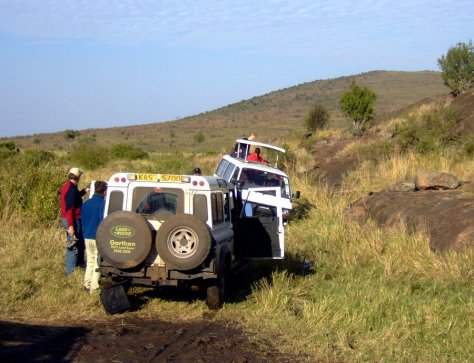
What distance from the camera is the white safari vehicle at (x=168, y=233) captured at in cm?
856

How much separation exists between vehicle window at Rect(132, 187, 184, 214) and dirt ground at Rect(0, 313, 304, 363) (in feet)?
4.96

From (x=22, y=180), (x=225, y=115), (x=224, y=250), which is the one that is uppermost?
(x=225, y=115)

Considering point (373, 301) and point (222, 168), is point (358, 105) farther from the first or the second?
point (373, 301)

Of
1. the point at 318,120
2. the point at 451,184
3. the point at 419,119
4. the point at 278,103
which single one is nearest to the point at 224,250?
the point at 451,184

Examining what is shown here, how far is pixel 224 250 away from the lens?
Answer: 9312mm

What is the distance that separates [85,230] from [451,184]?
29.3 ft

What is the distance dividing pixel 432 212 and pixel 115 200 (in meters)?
6.73

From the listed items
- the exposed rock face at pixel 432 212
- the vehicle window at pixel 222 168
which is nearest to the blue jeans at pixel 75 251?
the exposed rock face at pixel 432 212

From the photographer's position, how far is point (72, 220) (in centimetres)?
1099

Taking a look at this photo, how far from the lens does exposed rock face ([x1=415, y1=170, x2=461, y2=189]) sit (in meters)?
15.9

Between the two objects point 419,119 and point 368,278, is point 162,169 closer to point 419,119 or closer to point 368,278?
point 419,119

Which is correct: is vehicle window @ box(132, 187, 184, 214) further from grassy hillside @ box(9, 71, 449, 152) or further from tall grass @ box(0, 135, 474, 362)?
grassy hillside @ box(9, 71, 449, 152)

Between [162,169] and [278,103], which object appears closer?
[162,169]

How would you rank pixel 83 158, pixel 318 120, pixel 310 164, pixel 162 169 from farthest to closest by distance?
1. pixel 318 120
2. pixel 83 158
3. pixel 162 169
4. pixel 310 164
